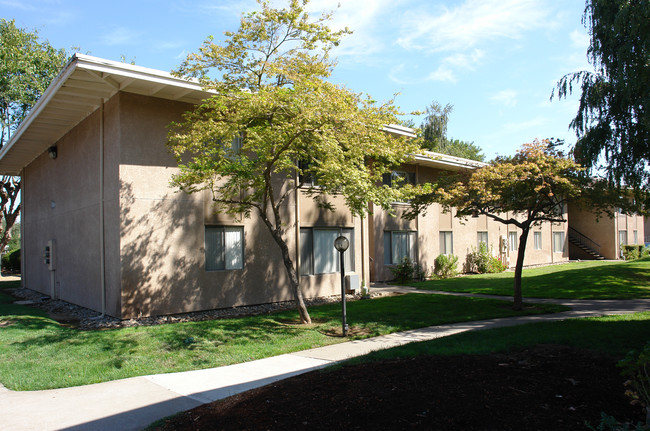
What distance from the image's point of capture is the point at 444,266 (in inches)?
934

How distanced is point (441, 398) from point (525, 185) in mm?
8939

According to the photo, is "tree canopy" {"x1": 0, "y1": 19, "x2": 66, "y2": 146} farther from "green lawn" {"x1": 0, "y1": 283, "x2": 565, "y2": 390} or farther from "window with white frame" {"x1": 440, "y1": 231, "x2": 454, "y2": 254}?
"window with white frame" {"x1": 440, "y1": 231, "x2": 454, "y2": 254}

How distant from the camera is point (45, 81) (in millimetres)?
25344

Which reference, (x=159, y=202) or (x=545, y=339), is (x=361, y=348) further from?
(x=159, y=202)

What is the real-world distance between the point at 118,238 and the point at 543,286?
15.0 meters

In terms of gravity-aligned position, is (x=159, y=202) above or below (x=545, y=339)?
above

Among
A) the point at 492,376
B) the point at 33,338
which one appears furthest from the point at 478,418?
the point at 33,338

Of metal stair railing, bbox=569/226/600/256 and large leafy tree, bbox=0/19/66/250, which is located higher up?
large leafy tree, bbox=0/19/66/250

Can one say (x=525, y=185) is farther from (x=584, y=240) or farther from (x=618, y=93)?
(x=584, y=240)

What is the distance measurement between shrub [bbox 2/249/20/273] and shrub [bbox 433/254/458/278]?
91.2 ft

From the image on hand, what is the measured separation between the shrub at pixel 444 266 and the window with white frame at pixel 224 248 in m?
12.9

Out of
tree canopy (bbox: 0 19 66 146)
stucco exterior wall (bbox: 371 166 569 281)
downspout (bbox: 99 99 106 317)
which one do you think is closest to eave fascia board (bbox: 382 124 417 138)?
stucco exterior wall (bbox: 371 166 569 281)

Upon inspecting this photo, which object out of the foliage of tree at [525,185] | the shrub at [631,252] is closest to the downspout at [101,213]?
the foliage of tree at [525,185]

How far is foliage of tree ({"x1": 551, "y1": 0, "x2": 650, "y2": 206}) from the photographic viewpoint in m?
10.2
